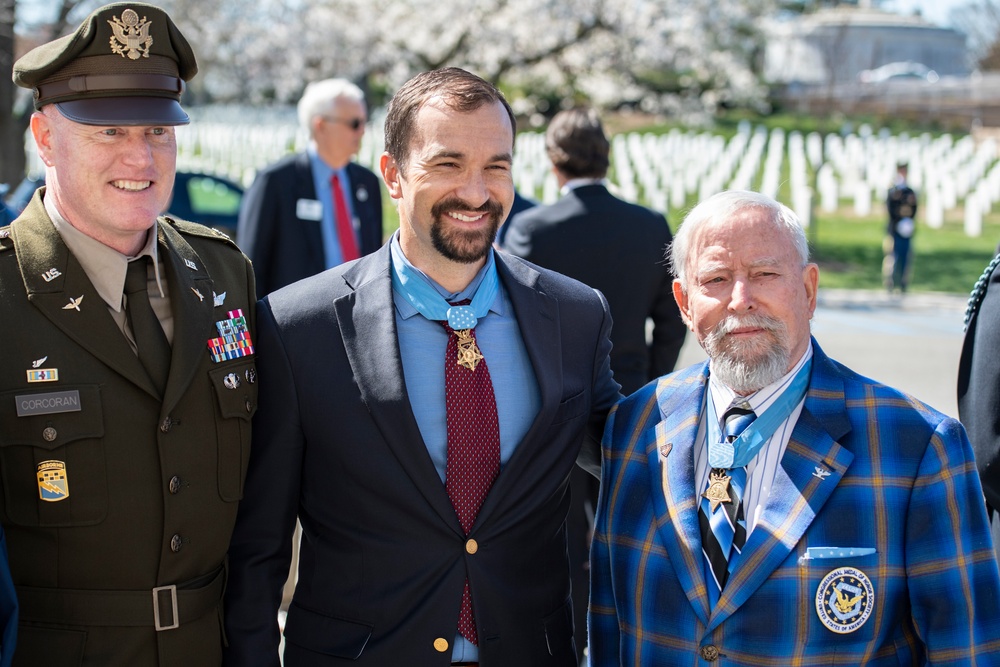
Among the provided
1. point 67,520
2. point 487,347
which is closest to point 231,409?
point 67,520

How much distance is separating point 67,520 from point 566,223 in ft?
9.68

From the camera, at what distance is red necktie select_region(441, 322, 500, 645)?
241 centimetres

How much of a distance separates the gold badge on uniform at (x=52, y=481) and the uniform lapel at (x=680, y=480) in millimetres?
1255

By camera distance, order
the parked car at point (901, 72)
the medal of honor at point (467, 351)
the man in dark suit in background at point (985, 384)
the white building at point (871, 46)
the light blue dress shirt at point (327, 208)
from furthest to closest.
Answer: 1. the white building at point (871, 46)
2. the parked car at point (901, 72)
3. the light blue dress shirt at point (327, 208)
4. the man in dark suit in background at point (985, 384)
5. the medal of honor at point (467, 351)

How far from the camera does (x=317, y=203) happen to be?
17.8 feet

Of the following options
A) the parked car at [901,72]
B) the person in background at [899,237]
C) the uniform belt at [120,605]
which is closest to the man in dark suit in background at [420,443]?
the uniform belt at [120,605]

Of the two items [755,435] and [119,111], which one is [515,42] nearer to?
[119,111]

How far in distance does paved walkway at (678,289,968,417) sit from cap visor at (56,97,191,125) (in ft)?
24.6

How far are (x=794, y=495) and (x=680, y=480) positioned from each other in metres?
0.25

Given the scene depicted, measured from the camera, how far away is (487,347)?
8.27ft

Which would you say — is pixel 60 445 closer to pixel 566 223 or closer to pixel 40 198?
pixel 40 198

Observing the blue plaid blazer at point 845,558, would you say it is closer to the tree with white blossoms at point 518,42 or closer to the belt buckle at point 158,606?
the belt buckle at point 158,606

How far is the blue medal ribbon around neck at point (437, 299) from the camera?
248cm

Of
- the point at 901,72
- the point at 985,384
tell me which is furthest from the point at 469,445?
the point at 901,72
